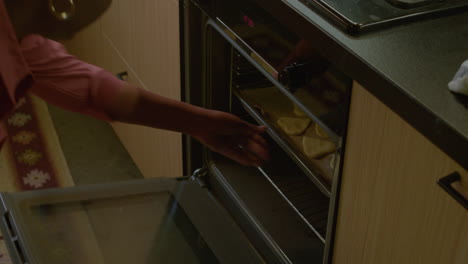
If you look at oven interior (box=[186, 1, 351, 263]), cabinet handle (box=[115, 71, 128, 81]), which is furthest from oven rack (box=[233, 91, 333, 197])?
cabinet handle (box=[115, 71, 128, 81])

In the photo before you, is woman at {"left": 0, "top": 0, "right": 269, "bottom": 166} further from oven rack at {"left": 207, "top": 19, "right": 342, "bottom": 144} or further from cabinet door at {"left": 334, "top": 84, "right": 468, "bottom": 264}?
cabinet door at {"left": 334, "top": 84, "right": 468, "bottom": 264}

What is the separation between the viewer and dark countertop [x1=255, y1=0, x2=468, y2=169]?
835mm

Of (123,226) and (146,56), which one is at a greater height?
(146,56)

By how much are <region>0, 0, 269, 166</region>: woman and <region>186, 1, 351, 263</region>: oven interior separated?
11cm

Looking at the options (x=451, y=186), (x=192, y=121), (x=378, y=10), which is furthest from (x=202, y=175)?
(x=451, y=186)

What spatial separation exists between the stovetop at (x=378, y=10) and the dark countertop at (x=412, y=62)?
11 millimetres

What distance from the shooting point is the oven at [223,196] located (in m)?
1.25

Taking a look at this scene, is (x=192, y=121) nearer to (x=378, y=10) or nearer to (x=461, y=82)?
(x=378, y=10)

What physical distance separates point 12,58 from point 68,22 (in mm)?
112

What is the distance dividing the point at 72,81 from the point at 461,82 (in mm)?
615

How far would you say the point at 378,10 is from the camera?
42.1 inches

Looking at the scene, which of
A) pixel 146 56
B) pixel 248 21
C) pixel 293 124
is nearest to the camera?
pixel 248 21

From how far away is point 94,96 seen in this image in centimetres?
113

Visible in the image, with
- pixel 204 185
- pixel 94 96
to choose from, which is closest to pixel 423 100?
pixel 94 96
